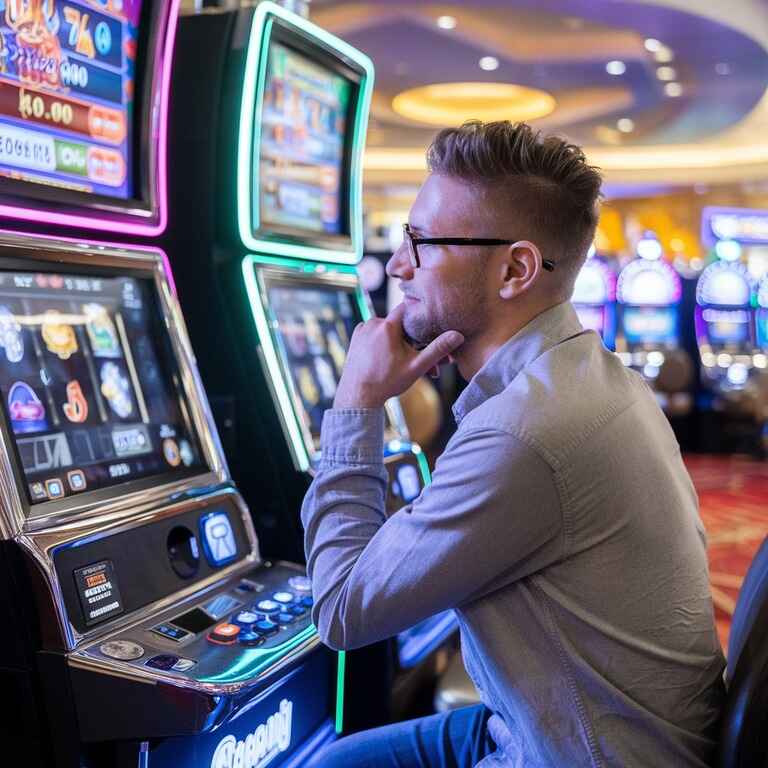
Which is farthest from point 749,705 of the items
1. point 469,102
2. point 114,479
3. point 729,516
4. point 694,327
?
point 469,102

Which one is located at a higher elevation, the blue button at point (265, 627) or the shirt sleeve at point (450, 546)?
the shirt sleeve at point (450, 546)

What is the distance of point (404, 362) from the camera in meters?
1.37

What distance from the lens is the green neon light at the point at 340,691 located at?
1877 millimetres

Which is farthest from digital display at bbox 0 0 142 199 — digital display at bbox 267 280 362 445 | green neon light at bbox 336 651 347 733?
green neon light at bbox 336 651 347 733

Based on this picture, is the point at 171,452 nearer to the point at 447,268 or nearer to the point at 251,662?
the point at 251,662

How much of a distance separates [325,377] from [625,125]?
1031 cm

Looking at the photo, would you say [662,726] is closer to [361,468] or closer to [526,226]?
[361,468]

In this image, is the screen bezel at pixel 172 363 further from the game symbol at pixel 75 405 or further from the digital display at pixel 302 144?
the digital display at pixel 302 144

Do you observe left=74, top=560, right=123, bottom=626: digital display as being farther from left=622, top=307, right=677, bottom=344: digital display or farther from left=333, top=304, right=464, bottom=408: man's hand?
left=622, top=307, right=677, bottom=344: digital display

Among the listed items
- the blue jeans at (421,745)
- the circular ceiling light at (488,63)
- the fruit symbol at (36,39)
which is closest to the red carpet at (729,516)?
the blue jeans at (421,745)

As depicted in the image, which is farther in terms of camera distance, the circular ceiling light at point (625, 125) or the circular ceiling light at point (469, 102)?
the circular ceiling light at point (625, 125)

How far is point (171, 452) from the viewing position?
1.69 metres

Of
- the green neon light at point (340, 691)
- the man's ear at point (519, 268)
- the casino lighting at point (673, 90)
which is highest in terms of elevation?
the casino lighting at point (673, 90)

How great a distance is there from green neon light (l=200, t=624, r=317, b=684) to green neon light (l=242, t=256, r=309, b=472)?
0.60 metres
